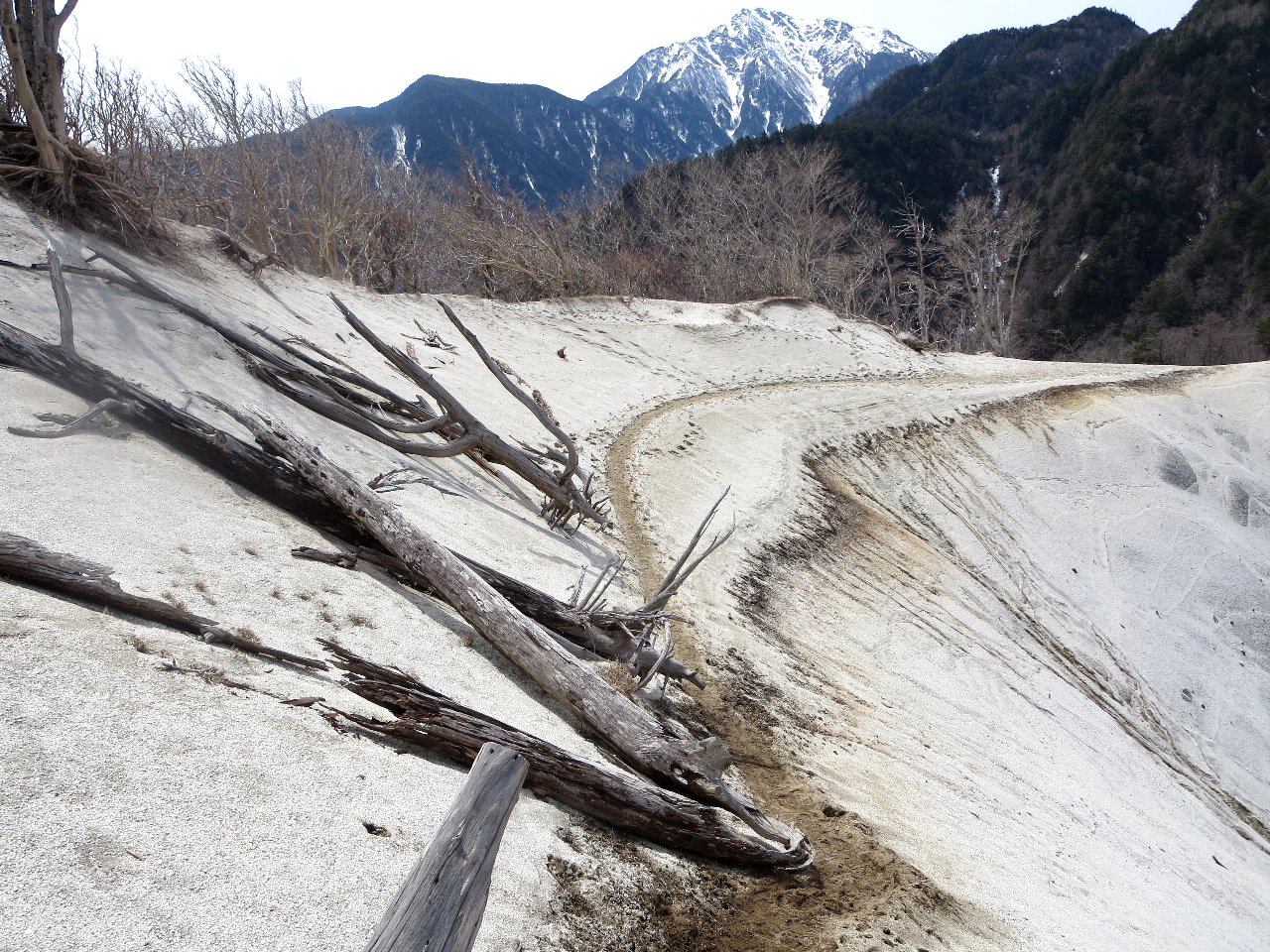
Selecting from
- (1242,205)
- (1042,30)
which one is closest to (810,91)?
(1042,30)

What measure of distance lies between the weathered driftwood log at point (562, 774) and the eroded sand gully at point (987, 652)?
11.6 inches

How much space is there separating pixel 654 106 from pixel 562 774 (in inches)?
5529

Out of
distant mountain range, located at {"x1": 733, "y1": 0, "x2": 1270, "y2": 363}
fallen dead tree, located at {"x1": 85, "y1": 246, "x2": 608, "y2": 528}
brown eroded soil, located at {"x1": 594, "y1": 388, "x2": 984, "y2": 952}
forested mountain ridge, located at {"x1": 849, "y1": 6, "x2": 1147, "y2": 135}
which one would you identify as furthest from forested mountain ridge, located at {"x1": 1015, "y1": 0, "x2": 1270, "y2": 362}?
brown eroded soil, located at {"x1": 594, "y1": 388, "x2": 984, "y2": 952}

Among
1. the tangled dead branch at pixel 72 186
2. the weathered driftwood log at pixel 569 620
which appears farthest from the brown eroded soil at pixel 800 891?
the tangled dead branch at pixel 72 186

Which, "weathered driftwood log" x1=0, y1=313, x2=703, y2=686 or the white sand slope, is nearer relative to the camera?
the white sand slope

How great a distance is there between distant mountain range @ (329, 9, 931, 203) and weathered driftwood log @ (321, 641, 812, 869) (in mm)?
55542

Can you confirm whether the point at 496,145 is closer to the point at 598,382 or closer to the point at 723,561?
the point at 598,382

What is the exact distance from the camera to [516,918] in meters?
2.73

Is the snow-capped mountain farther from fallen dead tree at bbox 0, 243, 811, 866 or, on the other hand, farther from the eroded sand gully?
fallen dead tree at bbox 0, 243, 811, 866

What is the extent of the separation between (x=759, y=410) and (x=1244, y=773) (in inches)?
345

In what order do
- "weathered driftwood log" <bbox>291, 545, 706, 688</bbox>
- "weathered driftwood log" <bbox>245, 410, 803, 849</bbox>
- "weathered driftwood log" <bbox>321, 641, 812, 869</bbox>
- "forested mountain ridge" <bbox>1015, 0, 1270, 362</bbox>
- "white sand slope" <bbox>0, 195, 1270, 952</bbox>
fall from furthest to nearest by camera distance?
"forested mountain ridge" <bbox>1015, 0, 1270, 362</bbox> → "weathered driftwood log" <bbox>291, 545, 706, 688</bbox> → "weathered driftwood log" <bbox>245, 410, 803, 849</bbox> → "weathered driftwood log" <bbox>321, 641, 812, 869</bbox> → "white sand slope" <bbox>0, 195, 1270, 952</bbox>

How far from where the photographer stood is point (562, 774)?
346 cm

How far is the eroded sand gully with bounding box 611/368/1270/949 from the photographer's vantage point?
4410 mm

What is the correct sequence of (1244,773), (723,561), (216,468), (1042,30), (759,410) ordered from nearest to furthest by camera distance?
(216,468) < (723,561) < (1244,773) < (759,410) < (1042,30)
